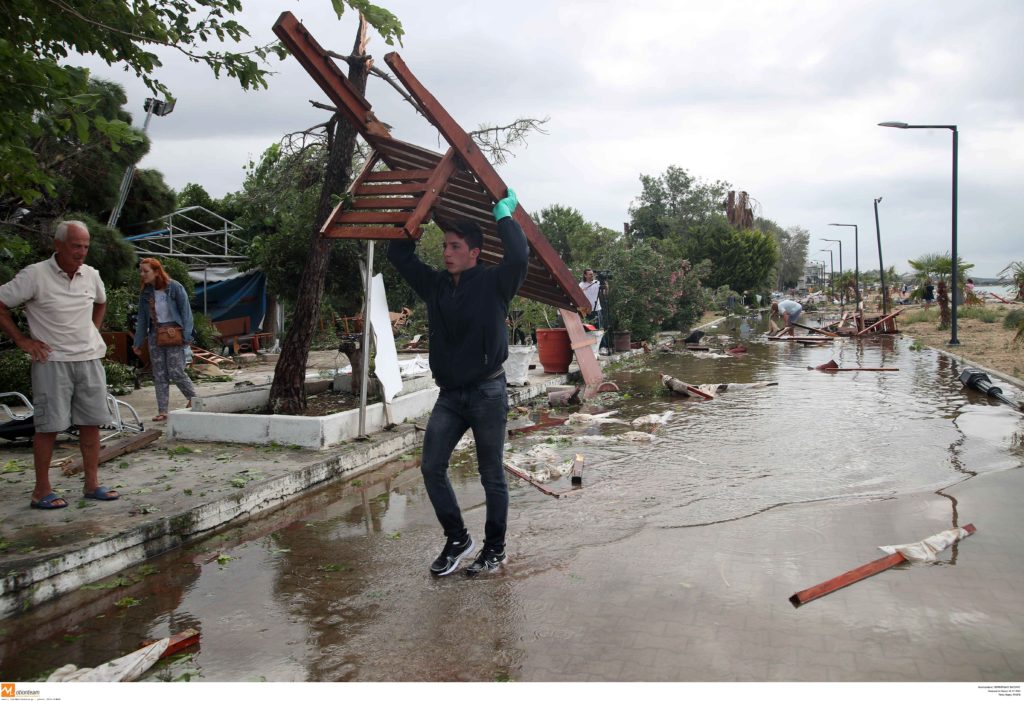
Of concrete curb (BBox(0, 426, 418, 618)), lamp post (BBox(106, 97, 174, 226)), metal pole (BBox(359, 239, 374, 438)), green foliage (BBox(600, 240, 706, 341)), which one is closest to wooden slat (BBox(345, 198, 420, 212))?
metal pole (BBox(359, 239, 374, 438))

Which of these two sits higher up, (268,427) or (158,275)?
(158,275)

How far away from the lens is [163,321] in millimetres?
8516

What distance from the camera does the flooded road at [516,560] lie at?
3.36 meters

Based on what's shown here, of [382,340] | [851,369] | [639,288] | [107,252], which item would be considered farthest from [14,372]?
[851,369]

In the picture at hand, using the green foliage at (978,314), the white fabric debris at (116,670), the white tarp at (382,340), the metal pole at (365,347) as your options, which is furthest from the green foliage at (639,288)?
the green foliage at (978,314)

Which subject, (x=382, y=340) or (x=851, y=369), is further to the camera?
(x=851, y=369)

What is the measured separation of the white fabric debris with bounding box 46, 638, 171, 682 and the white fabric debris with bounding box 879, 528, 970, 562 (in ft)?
12.1

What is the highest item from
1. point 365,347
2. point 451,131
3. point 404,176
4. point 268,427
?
point 451,131

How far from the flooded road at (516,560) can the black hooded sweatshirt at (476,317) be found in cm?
111

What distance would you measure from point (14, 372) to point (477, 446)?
7.85m

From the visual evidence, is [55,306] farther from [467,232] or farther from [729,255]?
[729,255]

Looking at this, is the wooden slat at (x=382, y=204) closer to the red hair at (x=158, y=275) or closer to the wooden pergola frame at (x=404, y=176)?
the wooden pergola frame at (x=404, y=176)

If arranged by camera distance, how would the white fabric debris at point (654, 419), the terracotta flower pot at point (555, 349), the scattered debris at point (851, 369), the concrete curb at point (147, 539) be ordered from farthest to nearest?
the scattered debris at point (851, 369), the terracotta flower pot at point (555, 349), the white fabric debris at point (654, 419), the concrete curb at point (147, 539)
